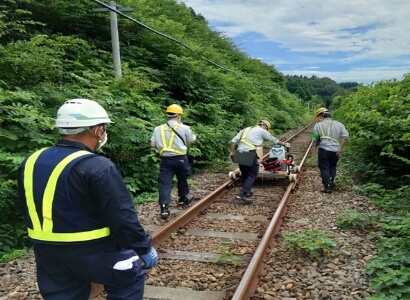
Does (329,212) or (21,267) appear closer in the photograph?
(21,267)

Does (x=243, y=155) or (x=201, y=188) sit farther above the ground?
(x=243, y=155)

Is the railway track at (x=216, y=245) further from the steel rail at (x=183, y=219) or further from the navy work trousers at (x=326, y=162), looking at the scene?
the navy work trousers at (x=326, y=162)

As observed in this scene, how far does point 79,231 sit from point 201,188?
23.7 ft

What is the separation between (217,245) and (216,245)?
0.02 m

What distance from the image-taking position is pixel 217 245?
5.92 m

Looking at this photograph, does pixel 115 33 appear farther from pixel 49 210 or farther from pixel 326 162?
pixel 49 210

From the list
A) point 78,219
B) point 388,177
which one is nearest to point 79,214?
point 78,219

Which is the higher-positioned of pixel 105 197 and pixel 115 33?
pixel 115 33

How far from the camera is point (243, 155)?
845cm

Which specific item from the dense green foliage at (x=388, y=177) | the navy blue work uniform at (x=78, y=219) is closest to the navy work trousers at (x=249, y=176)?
the dense green foliage at (x=388, y=177)

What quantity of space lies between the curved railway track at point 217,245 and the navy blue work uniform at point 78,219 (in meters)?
1.77

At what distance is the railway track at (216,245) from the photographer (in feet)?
15.0


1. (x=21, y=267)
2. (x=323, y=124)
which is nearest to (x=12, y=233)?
(x=21, y=267)

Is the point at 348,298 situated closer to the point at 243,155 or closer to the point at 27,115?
the point at 243,155
